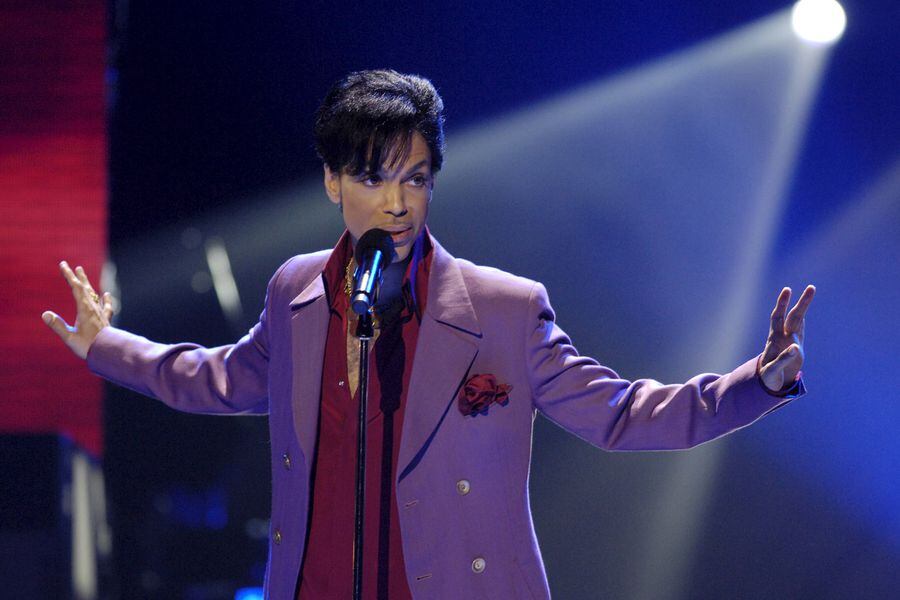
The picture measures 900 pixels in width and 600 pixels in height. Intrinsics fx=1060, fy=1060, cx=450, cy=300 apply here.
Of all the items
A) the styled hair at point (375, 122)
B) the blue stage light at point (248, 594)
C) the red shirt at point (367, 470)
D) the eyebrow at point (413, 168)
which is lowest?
the blue stage light at point (248, 594)

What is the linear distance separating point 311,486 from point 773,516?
2.91 metres

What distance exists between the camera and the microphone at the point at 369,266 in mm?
1731

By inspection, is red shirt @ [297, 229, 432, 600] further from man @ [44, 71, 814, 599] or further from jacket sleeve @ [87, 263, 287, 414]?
jacket sleeve @ [87, 263, 287, 414]

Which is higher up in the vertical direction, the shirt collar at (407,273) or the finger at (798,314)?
the shirt collar at (407,273)

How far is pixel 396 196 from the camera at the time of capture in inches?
84.5

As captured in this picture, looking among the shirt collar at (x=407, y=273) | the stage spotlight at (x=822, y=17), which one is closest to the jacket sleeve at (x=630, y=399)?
the shirt collar at (x=407, y=273)

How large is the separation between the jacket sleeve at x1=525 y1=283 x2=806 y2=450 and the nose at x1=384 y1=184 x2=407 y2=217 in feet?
1.07

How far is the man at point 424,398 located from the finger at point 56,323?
1.87ft

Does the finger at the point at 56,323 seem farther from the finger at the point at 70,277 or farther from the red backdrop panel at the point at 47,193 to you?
the red backdrop panel at the point at 47,193

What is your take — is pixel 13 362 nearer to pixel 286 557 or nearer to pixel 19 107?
pixel 19 107

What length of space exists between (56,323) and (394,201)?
937 millimetres

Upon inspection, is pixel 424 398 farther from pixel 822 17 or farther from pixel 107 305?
pixel 822 17

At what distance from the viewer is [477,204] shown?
4391 millimetres

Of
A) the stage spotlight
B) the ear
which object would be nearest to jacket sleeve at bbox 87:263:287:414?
the ear
